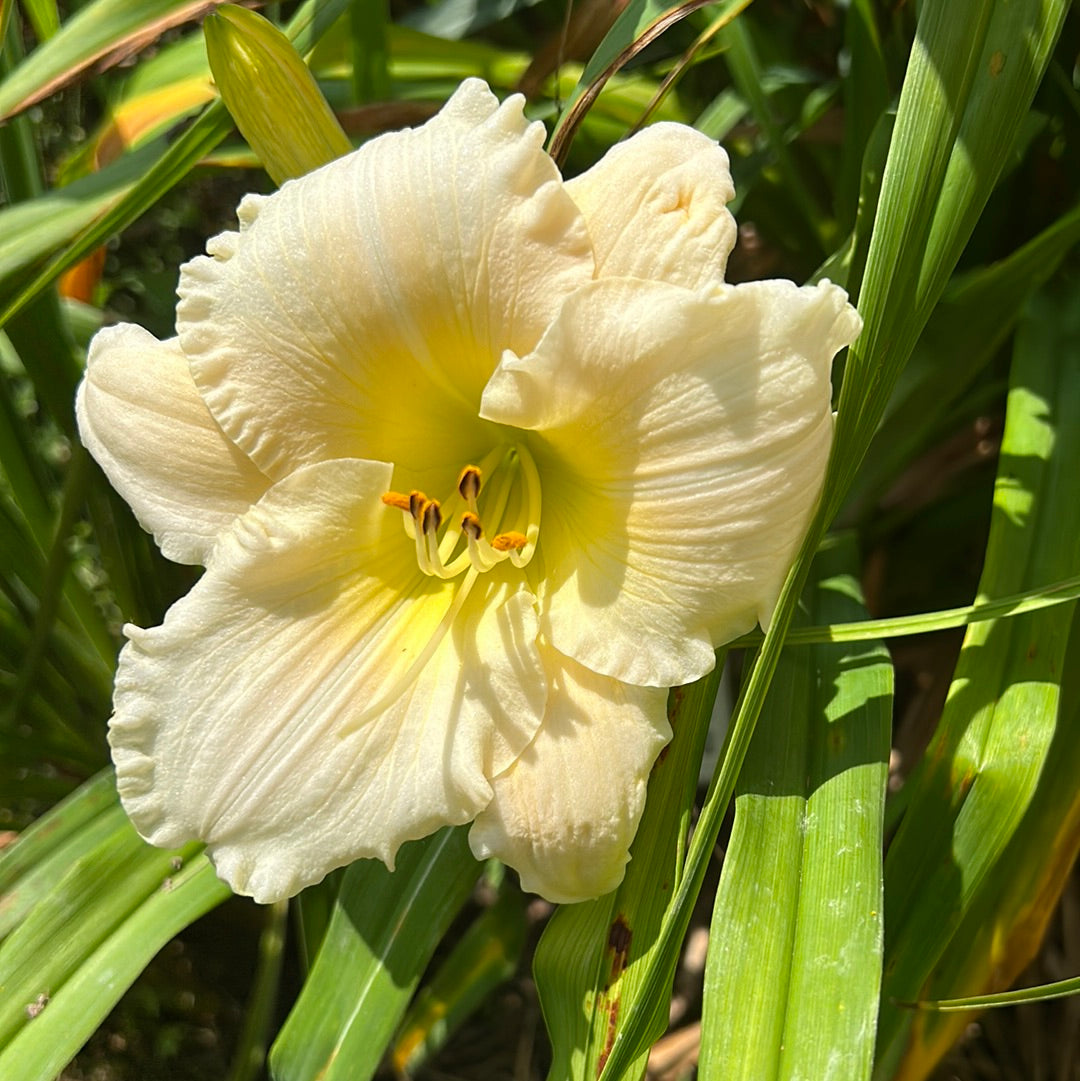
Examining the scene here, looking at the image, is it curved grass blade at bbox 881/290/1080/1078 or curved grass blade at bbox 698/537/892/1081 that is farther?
curved grass blade at bbox 881/290/1080/1078

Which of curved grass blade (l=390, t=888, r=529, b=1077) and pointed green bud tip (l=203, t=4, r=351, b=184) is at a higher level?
pointed green bud tip (l=203, t=4, r=351, b=184)

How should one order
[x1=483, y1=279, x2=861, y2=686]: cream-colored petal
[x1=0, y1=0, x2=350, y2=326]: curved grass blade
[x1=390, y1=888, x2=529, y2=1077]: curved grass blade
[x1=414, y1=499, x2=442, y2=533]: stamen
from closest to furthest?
[x1=483, y1=279, x2=861, y2=686]: cream-colored petal, [x1=414, y1=499, x2=442, y2=533]: stamen, [x1=0, y1=0, x2=350, y2=326]: curved grass blade, [x1=390, y1=888, x2=529, y2=1077]: curved grass blade

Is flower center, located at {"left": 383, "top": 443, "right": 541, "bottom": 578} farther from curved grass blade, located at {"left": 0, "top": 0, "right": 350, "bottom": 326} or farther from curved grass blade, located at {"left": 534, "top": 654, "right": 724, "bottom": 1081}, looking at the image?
curved grass blade, located at {"left": 0, "top": 0, "right": 350, "bottom": 326}

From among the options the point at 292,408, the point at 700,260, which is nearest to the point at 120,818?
the point at 292,408

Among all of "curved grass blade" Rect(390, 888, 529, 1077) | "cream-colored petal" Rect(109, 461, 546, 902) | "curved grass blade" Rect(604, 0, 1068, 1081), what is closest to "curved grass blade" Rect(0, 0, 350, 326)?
"cream-colored petal" Rect(109, 461, 546, 902)

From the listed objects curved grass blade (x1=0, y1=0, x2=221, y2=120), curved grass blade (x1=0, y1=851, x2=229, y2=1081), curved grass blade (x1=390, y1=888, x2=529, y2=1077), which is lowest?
curved grass blade (x1=390, y1=888, x2=529, y2=1077)

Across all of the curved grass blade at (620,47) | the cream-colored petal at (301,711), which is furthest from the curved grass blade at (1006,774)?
the curved grass blade at (620,47)

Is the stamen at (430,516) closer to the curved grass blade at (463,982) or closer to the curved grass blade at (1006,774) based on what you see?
the curved grass blade at (1006,774)

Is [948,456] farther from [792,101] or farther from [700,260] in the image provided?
[700,260]
